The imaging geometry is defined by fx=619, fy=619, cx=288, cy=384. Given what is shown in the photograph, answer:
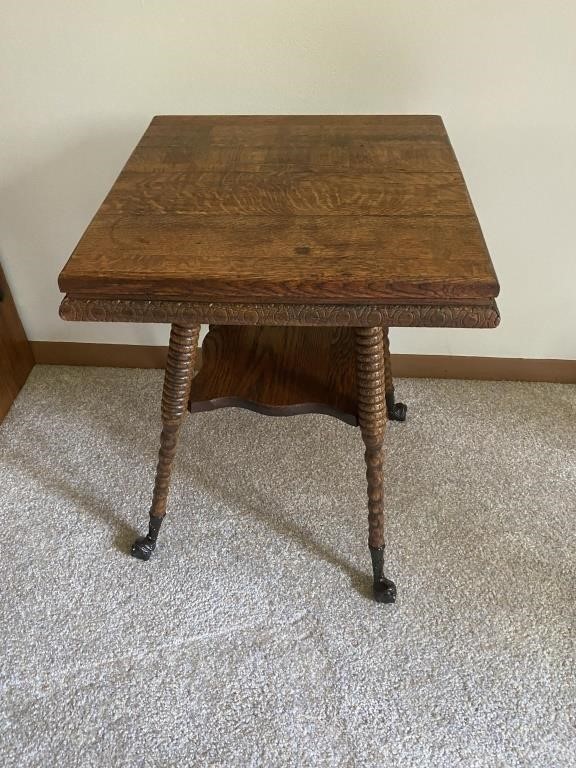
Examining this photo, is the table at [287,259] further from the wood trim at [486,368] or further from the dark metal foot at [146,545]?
the wood trim at [486,368]

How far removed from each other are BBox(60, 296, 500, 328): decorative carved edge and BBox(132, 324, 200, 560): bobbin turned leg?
0.12 m

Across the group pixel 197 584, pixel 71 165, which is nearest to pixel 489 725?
pixel 197 584

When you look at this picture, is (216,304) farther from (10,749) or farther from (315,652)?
(10,749)

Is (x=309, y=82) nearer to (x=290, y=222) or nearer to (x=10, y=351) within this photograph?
(x=290, y=222)

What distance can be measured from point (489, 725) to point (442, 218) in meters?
0.73

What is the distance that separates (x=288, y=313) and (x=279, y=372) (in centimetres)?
27

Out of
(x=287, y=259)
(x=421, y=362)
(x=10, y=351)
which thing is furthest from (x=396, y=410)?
(x=10, y=351)

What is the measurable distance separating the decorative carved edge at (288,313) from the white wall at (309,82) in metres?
0.57

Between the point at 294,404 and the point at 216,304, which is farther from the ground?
the point at 216,304

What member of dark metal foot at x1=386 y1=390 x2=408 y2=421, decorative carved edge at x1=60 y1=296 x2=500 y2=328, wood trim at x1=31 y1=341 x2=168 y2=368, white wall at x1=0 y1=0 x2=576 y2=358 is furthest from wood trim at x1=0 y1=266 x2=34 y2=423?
dark metal foot at x1=386 y1=390 x2=408 y2=421

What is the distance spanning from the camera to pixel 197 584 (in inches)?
42.6

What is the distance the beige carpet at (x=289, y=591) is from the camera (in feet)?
2.98

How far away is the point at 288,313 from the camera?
0.73m

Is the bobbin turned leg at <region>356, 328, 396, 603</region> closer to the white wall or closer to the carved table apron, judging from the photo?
the carved table apron
